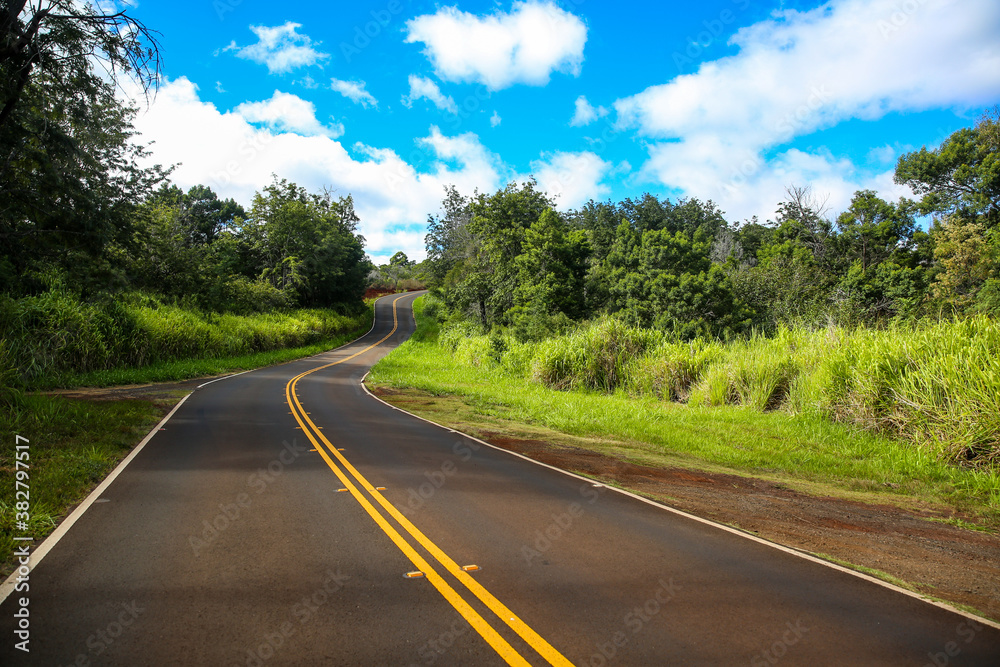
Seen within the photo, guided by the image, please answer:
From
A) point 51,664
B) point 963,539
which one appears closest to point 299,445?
point 51,664

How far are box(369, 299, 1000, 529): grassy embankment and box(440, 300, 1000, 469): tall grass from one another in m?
0.03

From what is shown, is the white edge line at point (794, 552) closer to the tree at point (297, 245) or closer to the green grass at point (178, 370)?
the green grass at point (178, 370)

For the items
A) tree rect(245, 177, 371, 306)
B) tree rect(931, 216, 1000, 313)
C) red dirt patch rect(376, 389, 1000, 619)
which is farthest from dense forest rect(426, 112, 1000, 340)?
red dirt patch rect(376, 389, 1000, 619)

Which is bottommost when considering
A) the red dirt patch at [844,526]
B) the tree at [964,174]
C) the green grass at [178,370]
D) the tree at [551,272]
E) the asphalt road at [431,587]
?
the green grass at [178,370]

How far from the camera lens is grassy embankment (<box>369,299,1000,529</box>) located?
31.6 ft

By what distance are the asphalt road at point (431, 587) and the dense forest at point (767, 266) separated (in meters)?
23.9

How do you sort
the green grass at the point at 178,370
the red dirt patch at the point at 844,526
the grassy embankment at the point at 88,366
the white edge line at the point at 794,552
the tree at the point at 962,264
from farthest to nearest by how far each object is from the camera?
the tree at the point at 962,264, the green grass at the point at 178,370, the grassy embankment at the point at 88,366, the red dirt patch at the point at 844,526, the white edge line at the point at 794,552

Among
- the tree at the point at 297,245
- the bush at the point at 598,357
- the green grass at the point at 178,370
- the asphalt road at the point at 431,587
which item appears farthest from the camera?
the tree at the point at 297,245

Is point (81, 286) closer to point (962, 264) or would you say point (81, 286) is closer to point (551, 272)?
point (551, 272)

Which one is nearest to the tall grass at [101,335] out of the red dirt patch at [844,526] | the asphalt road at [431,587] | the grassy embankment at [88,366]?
the grassy embankment at [88,366]

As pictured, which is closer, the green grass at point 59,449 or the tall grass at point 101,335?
the green grass at point 59,449

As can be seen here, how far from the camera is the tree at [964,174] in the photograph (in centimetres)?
3978

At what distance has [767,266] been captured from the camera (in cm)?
4525

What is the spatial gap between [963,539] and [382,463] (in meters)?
8.15
